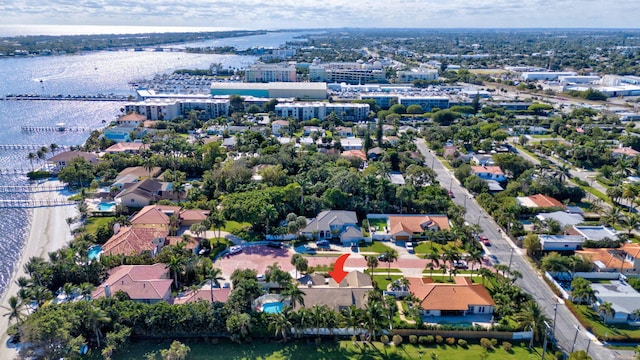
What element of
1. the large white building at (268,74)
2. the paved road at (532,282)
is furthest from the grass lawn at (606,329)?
the large white building at (268,74)

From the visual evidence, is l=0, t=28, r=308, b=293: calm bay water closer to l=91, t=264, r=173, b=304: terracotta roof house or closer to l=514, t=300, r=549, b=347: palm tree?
l=91, t=264, r=173, b=304: terracotta roof house

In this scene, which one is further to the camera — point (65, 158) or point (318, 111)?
point (318, 111)

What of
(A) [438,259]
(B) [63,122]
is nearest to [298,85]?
(B) [63,122]

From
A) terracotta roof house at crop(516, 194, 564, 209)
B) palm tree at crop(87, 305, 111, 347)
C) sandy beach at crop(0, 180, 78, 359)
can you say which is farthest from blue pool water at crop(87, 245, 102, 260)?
terracotta roof house at crop(516, 194, 564, 209)

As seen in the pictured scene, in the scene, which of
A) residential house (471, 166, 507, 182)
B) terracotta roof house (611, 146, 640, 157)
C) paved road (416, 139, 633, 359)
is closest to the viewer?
paved road (416, 139, 633, 359)

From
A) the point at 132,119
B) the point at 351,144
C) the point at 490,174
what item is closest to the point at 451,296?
the point at 490,174

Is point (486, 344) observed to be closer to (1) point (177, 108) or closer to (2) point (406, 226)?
(2) point (406, 226)

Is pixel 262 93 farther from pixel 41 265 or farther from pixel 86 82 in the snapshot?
pixel 41 265
